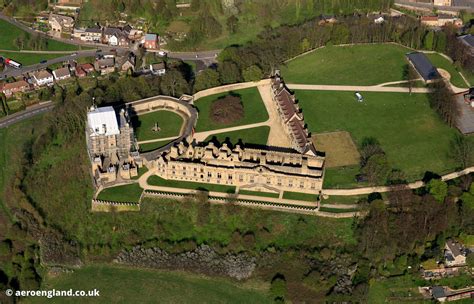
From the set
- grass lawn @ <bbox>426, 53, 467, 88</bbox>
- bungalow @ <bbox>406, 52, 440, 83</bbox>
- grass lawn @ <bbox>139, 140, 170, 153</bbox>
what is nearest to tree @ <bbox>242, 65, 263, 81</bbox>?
grass lawn @ <bbox>139, 140, 170, 153</bbox>

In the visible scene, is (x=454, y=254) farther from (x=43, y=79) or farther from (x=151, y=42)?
(x=43, y=79)

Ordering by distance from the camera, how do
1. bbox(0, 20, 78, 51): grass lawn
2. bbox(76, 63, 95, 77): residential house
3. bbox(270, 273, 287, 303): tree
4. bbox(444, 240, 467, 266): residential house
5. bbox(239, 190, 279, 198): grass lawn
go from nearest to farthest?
bbox(270, 273, 287, 303): tree
bbox(444, 240, 467, 266): residential house
bbox(239, 190, 279, 198): grass lawn
bbox(76, 63, 95, 77): residential house
bbox(0, 20, 78, 51): grass lawn

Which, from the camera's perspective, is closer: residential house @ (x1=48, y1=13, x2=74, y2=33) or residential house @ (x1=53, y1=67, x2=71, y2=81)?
residential house @ (x1=53, y1=67, x2=71, y2=81)

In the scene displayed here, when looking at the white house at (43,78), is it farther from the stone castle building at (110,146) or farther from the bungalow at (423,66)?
the bungalow at (423,66)

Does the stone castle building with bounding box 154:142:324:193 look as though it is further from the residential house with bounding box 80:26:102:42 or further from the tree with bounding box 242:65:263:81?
the residential house with bounding box 80:26:102:42

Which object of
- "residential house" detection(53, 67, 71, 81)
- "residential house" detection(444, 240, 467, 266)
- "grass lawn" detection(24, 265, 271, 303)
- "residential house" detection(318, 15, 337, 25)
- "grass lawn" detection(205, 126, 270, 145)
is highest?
"residential house" detection(318, 15, 337, 25)

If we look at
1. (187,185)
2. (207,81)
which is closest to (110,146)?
(187,185)

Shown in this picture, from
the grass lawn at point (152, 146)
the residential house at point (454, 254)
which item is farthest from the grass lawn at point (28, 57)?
the residential house at point (454, 254)
